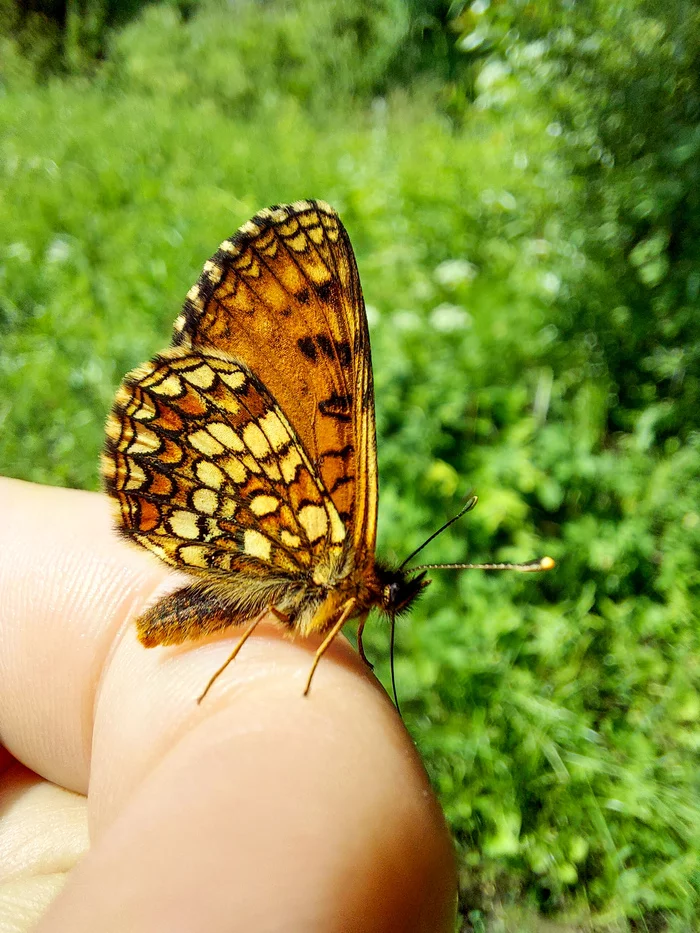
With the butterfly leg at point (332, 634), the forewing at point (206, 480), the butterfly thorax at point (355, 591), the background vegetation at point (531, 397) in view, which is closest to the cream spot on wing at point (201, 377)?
the forewing at point (206, 480)

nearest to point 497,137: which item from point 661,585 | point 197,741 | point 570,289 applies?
point 570,289

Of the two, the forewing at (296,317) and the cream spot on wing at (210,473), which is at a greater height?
the forewing at (296,317)

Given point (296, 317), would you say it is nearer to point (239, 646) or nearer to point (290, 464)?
point (290, 464)

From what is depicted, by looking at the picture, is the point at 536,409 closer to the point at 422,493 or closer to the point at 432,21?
the point at 422,493

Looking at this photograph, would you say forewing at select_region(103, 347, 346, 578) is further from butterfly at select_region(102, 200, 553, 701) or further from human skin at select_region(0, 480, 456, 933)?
human skin at select_region(0, 480, 456, 933)

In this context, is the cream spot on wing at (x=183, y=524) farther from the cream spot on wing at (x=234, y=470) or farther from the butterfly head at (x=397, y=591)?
the butterfly head at (x=397, y=591)
